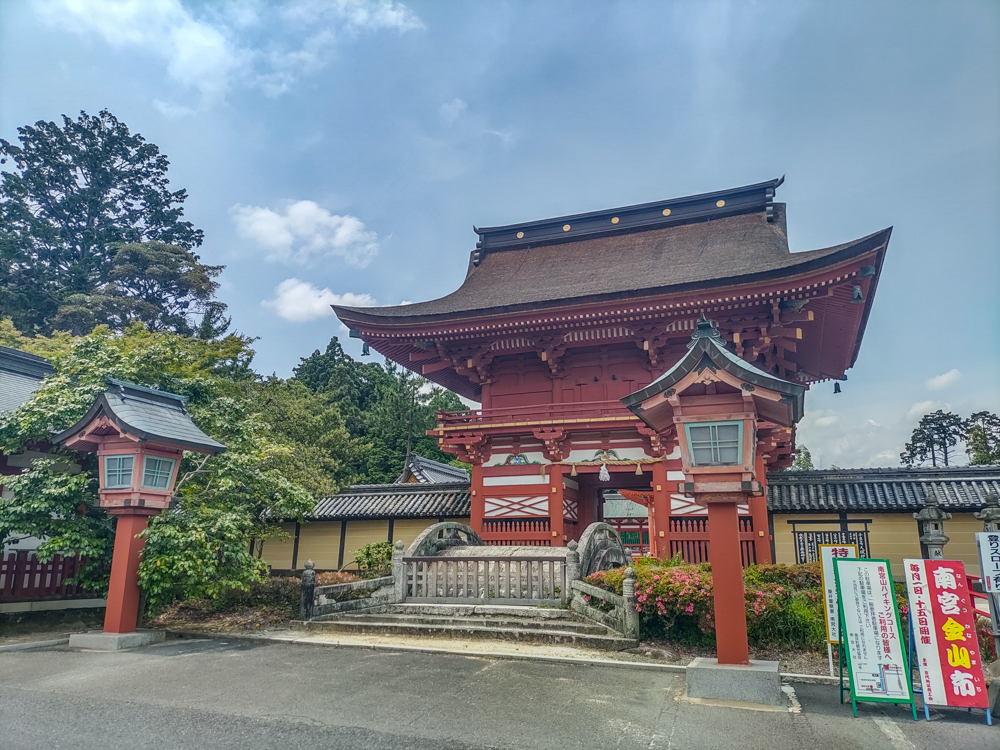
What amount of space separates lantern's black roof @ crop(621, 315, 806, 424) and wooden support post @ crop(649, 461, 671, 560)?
7749mm

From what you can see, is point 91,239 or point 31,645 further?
point 91,239

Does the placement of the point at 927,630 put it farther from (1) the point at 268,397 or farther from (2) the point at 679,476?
(1) the point at 268,397

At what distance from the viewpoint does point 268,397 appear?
23.9 metres

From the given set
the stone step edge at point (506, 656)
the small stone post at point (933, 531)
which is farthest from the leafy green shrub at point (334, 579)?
the small stone post at point (933, 531)

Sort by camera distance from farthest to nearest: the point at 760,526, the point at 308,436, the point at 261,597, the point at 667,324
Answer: the point at 308,436
the point at 667,324
the point at 760,526
the point at 261,597

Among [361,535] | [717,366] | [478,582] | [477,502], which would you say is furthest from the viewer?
[361,535]

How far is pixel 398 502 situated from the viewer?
1791cm

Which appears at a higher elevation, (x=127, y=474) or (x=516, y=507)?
(x=127, y=474)

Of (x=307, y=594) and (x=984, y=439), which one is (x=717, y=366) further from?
(x=984, y=439)

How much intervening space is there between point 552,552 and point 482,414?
4.72 metres

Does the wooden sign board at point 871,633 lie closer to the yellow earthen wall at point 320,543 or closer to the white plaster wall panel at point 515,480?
the white plaster wall panel at point 515,480

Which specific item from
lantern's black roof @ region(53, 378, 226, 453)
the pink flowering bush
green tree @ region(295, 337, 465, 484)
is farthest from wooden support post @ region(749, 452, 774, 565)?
green tree @ region(295, 337, 465, 484)

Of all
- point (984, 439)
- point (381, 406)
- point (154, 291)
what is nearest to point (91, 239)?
point (154, 291)

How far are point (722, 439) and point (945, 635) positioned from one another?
2.64m
